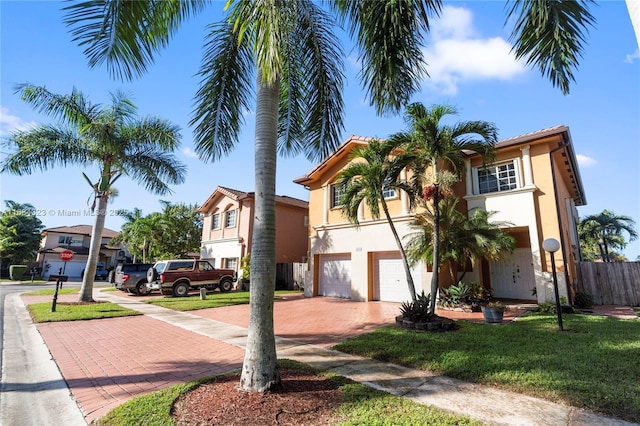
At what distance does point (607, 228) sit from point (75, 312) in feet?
124

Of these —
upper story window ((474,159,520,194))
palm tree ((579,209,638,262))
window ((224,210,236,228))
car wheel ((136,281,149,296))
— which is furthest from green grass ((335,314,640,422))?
palm tree ((579,209,638,262))

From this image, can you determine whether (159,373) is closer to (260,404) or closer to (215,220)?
(260,404)

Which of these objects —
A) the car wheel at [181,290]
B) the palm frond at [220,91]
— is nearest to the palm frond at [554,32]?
the palm frond at [220,91]

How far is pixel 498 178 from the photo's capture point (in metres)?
13.8

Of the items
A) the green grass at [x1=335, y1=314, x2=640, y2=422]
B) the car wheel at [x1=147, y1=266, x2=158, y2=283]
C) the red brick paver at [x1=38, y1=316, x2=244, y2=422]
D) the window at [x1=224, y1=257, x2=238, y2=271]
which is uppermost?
the window at [x1=224, y1=257, x2=238, y2=271]

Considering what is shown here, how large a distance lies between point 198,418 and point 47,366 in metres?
4.38

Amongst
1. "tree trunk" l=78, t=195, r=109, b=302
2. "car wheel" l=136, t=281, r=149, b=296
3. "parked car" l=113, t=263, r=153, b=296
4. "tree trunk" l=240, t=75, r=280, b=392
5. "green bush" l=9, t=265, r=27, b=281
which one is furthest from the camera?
"green bush" l=9, t=265, r=27, b=281

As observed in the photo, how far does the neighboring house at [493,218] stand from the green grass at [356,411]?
8.72 metres

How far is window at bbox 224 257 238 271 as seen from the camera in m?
23.1

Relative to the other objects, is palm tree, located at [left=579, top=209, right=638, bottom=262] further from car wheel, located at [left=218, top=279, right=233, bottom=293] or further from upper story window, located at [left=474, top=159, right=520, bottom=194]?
car wheel, located at [left=218, top=279, right=233, bottom=293]

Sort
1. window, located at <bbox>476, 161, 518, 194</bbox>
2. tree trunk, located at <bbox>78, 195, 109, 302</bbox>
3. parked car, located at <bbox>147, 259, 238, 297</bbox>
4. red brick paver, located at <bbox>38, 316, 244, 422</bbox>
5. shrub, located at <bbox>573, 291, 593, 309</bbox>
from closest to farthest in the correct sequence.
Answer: red brick paver, located at <bbox>38, 316, 244, 422</bbox> < shrub, located at <bbox>573, 291, 593, 309</bbox> < window, located at <bbox>476, 161, 518, 194</bbox> < tree trunk, located at <bbox>78, 195, 109, 302</bbox> < parked car, located at <bbox>147, 259, 238, 297</bbox>

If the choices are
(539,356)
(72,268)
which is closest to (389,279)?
(539,356)

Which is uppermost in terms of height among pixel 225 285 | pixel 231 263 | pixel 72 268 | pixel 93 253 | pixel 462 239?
pixel 462 239

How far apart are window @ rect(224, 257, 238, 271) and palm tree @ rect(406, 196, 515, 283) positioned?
47.5 feet
